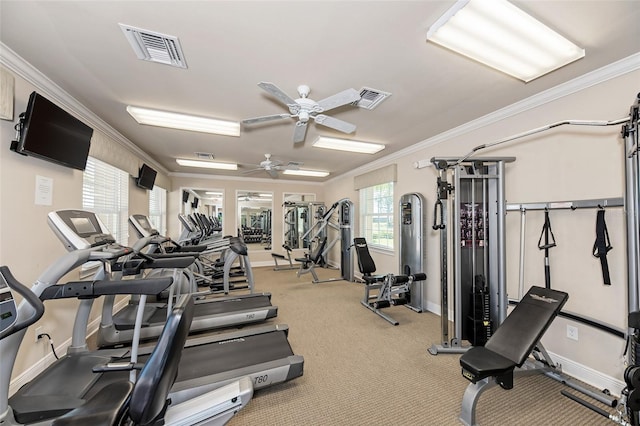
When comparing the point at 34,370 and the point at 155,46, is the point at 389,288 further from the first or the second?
the point at 34,370

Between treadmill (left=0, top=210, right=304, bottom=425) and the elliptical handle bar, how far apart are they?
0.23 metres

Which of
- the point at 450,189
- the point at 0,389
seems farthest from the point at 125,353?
the point at 450,189

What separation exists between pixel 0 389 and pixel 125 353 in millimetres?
952

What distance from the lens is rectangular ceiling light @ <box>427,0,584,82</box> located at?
1.36 meters

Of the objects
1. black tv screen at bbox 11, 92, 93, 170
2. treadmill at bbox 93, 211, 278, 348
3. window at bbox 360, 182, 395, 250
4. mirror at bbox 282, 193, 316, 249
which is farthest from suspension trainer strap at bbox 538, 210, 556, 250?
mirror at bbox 282, 193, 316, 249

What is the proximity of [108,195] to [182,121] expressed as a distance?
5.10 ft

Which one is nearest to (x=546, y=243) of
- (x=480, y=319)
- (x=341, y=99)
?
(x=480, y=319)

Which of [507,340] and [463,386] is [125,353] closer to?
[463,386]

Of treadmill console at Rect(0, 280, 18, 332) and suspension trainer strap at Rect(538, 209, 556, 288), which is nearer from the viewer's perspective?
treadmill console at Rect(0, 280, 18, 332)

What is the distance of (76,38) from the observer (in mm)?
1579

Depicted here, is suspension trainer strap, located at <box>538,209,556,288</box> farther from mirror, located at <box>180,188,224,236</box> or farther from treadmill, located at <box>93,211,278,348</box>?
mirror, located at <box>180,188,224,236</box>

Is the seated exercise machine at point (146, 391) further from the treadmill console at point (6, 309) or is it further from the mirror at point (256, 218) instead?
the mirror at point (256, 218)

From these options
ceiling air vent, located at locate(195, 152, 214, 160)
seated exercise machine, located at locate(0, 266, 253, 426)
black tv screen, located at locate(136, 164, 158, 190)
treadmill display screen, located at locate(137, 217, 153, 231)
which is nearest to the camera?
seated exercise machine, located at locate(0, 266, 253, 426)

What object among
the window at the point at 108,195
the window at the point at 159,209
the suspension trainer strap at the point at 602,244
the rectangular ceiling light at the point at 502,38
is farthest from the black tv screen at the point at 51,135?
the suspension trainer strap at the point at 602,244
